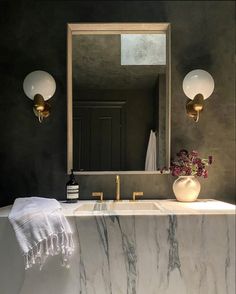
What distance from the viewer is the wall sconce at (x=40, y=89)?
1867 millimetres

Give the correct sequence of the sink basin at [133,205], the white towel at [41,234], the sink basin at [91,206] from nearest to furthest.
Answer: the white towel at [41,234]
the sink basin at [91,206]
the sink basin at [133,205]

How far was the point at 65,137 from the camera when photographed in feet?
6.40

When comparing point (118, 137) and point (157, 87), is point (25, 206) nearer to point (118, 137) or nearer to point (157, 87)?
point (118, 137)

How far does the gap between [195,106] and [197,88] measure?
11 centimetres

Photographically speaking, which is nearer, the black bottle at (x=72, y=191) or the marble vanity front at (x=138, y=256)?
the marble vanity front at (x=138, y=256)

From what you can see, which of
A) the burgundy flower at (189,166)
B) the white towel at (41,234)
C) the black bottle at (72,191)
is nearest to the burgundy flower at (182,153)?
the burgundy flower at (189,166)

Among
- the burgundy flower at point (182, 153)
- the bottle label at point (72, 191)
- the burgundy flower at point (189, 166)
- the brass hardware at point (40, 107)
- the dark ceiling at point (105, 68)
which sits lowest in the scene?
the bottle label at point (72, 191)

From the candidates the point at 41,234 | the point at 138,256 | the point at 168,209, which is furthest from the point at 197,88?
the point at 41,234

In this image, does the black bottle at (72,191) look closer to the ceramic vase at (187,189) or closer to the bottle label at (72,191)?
the bottle label at (72,191)

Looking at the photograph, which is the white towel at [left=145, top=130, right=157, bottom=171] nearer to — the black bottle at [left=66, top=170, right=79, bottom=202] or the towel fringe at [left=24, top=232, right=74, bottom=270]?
the black bottle at [left=66, top=170, right=79, bottom=202]

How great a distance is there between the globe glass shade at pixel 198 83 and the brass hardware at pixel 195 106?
34 millimetres

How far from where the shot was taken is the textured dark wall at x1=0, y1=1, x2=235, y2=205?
195 cm

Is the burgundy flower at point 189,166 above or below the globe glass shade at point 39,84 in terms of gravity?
below

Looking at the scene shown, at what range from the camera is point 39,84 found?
1.87m
